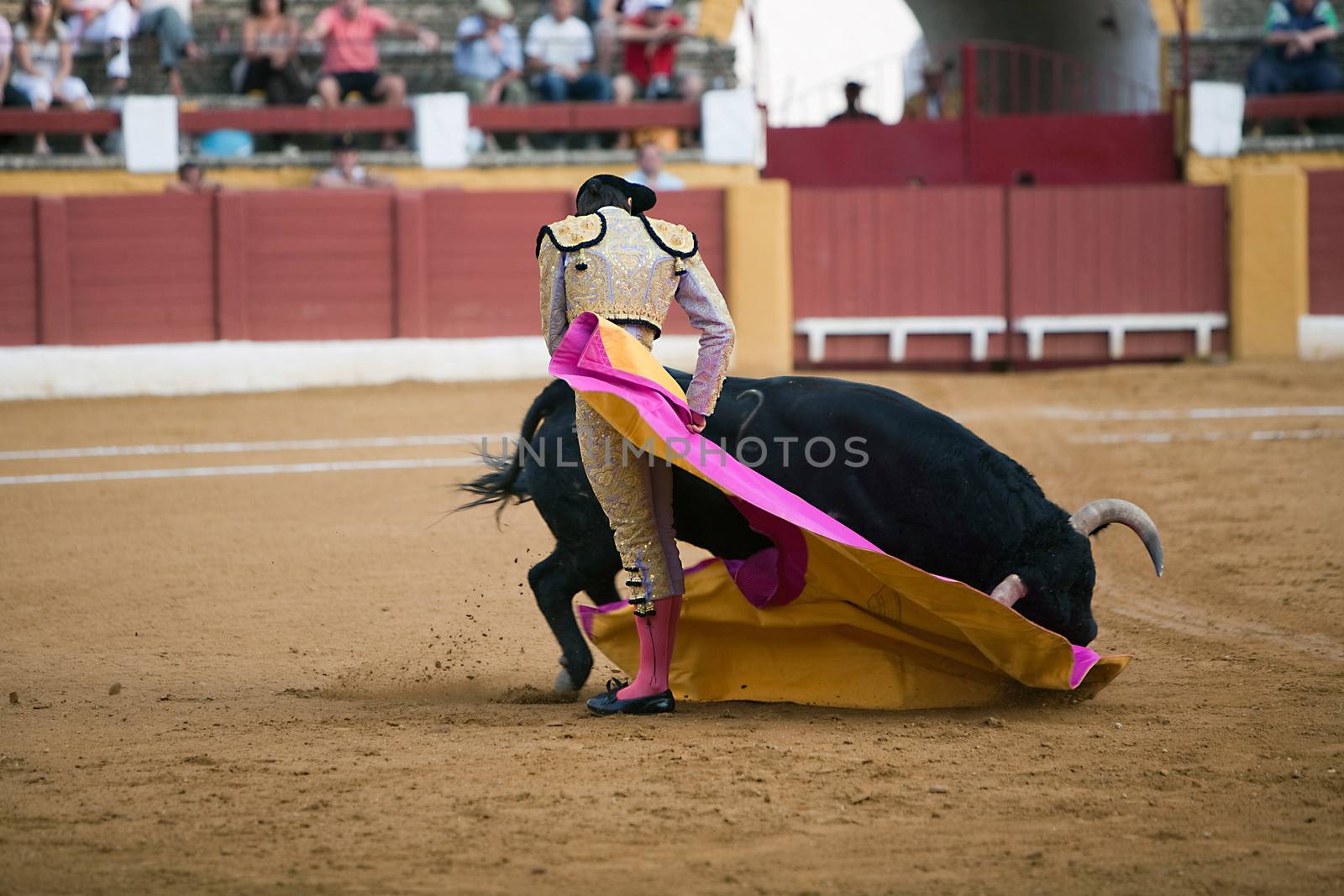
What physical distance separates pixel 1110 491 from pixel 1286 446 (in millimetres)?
1547

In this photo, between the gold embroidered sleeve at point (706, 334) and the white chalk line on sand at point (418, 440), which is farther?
the white chalk line on sand at point (418, 440)

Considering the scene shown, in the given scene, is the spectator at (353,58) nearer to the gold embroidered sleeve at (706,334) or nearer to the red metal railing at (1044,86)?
the red metal railing at (1044,86)

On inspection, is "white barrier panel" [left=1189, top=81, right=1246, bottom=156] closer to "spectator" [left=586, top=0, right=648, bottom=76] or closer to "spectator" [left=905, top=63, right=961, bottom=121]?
"spectator" [left=905, top=63, right=961, bottom=121]

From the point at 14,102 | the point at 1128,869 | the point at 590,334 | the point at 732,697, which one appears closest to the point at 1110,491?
the point at 732,697

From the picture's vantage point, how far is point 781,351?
1138cm

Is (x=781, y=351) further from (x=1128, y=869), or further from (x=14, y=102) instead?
(x=1128, y=869)

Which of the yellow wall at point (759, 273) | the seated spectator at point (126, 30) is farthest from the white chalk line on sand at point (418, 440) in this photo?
the seated spectator at point (126, 30)

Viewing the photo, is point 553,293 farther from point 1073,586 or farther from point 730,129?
point 730,129

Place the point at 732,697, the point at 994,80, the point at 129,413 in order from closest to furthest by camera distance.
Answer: the point at 732,697
the point at 129,413
the point at 994,80

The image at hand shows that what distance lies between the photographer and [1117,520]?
343cm

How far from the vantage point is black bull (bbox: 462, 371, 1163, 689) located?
A: 11.0 feet

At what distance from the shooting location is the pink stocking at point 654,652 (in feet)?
11.2

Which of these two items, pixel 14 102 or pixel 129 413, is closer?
pixel 129 413

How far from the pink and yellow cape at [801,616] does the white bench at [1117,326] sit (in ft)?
27.4
